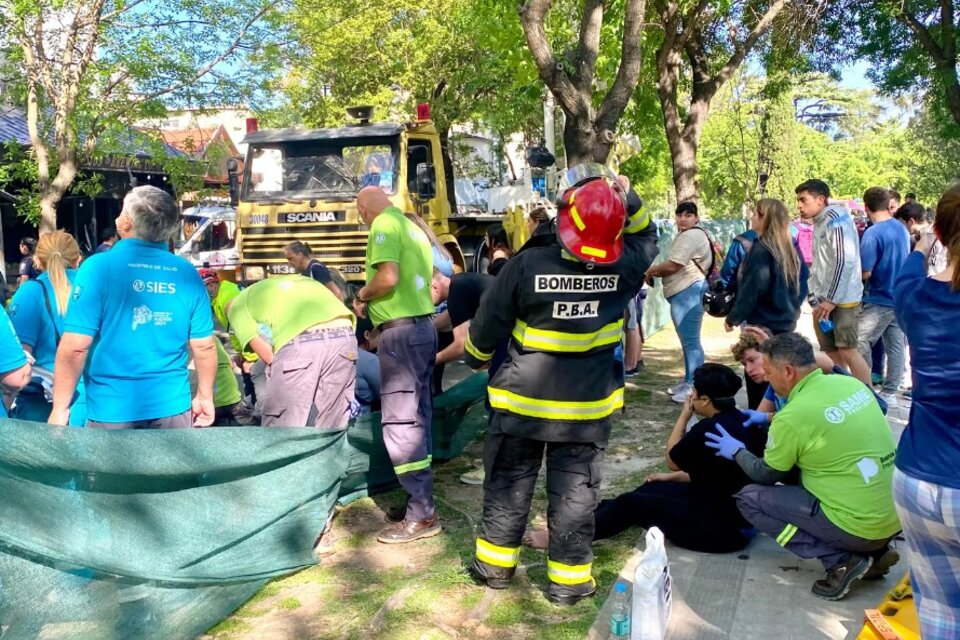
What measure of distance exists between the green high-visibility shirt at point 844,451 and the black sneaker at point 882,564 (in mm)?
262

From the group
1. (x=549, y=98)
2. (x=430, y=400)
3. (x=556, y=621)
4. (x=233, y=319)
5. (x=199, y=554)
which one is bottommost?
(x=556, y=621)

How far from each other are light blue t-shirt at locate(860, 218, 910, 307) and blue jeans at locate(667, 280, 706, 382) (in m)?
1.32

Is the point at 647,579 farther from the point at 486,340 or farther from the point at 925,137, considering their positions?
the point at 925,137

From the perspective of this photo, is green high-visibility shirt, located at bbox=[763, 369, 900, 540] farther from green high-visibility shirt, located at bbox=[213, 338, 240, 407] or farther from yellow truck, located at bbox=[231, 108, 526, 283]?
yellow truck, located at bbox=[231, 108, 526, 283]

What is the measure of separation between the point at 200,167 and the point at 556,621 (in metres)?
12.3

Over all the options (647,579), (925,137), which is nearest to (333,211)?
(647,579)

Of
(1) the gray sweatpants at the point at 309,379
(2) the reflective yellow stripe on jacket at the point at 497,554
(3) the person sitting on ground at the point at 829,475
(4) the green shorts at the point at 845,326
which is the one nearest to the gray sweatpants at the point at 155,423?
(1) the gray sweatpants at the point at 309,379

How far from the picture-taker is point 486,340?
154 inches

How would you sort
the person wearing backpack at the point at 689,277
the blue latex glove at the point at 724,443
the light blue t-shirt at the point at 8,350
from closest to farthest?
the light blue t-shirt at the point at 8,350 → the blue latex glove at the point at 724,443 → the person wearing backpack at the point at 689,277

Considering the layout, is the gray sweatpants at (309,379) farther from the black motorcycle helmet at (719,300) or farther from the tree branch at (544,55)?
the tree branch at (544,55)

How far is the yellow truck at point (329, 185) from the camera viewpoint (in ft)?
36.2

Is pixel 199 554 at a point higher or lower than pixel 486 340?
lower

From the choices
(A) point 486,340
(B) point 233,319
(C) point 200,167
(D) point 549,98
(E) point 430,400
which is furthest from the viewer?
(D) point 549,98

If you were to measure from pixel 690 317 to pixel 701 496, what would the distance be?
3.35 meters
